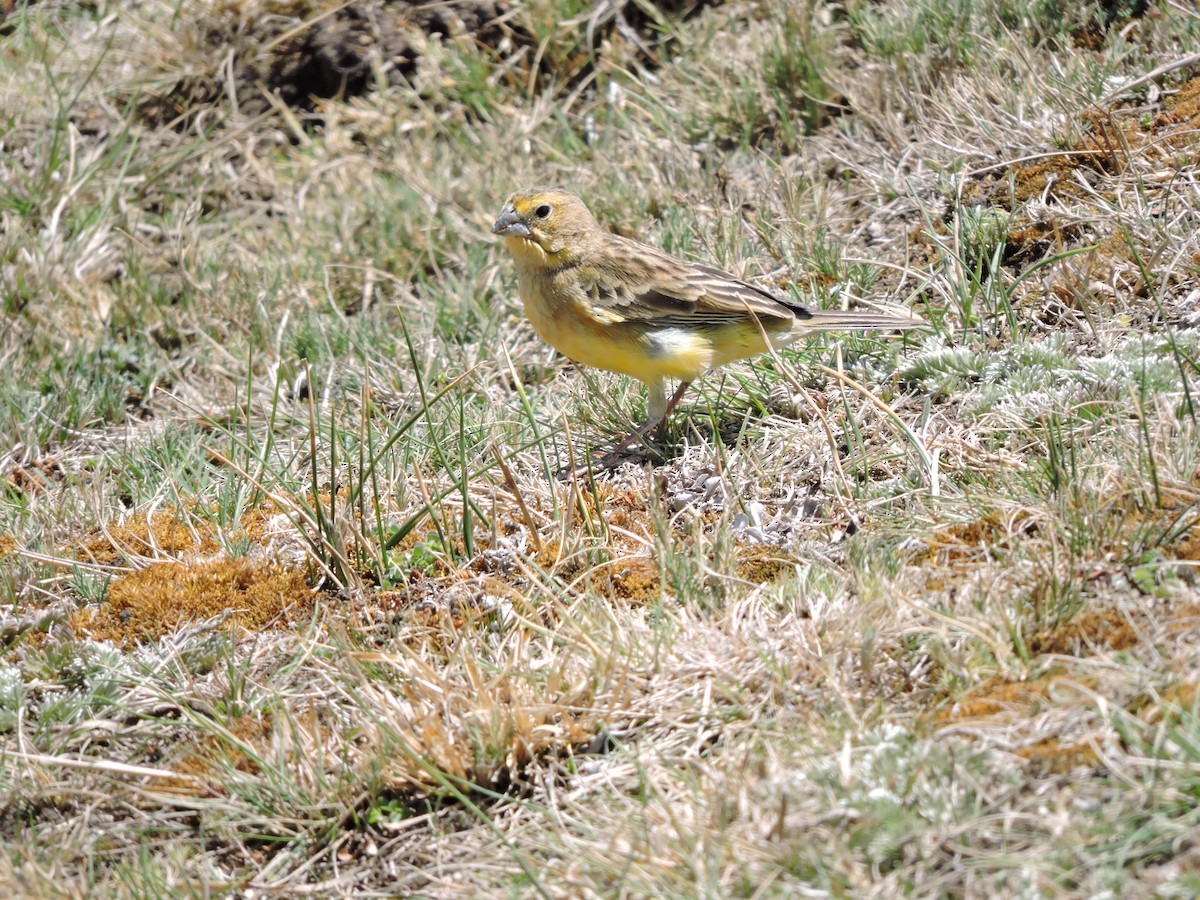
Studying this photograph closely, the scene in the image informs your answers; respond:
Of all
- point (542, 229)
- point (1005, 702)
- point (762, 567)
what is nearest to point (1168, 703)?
point (1005, 702)

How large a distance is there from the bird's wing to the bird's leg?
30 cm

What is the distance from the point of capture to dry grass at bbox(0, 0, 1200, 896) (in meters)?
3.31

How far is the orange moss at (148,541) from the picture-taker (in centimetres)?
495

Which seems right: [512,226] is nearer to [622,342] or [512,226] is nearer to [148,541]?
[622,342]

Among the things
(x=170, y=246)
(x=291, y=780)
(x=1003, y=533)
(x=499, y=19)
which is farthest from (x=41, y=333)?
(x=1003, y=533)

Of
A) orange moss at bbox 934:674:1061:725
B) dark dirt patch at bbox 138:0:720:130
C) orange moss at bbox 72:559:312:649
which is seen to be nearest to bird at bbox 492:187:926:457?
orange moss at bbox 72:559:312:649

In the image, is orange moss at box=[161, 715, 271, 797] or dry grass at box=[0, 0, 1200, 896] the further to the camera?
orange moss at box=[161, 715, 271, 797]

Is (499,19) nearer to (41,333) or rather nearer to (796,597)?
(41,333)

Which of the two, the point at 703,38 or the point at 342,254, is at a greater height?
the point at 703,38

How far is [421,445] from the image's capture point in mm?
5242

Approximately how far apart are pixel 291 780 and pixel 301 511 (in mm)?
1411

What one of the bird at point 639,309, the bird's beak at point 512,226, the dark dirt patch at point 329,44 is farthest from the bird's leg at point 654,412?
the dark dirt patch at point 329,44

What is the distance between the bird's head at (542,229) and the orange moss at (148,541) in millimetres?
1897

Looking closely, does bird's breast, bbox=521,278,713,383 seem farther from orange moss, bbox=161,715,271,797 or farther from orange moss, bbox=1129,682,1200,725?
orange moss, bbox=1129,682,1200,725
